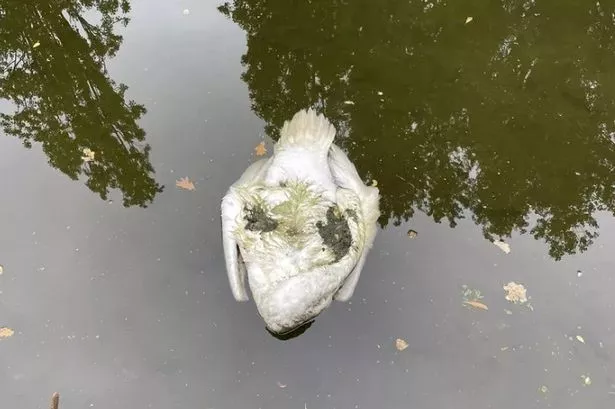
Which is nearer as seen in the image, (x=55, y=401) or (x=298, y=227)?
(x=55, y=401)

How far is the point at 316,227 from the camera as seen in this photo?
427cm

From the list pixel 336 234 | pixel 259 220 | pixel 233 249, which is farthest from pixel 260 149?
pixel 336 234

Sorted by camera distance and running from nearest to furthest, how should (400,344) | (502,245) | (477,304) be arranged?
(400,344) → (477,304) → (502,245)

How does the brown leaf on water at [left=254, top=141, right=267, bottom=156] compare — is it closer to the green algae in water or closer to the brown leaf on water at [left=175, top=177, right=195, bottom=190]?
the brown leaf on water at [left=175, top=177, right=195, bottom=190]

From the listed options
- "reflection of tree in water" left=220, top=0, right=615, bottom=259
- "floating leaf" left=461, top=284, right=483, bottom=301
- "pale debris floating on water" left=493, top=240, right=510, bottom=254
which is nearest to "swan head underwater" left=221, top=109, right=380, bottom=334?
"reflection of tree in water" left=220, top=0, right=615, bottom=259

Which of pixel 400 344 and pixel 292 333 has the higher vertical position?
pixel 292 333

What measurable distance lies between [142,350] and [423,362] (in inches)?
90.9

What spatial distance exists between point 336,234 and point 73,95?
3.64 m

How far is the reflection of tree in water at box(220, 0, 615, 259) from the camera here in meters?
5.52

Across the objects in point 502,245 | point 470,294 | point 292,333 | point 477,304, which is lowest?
point 292,333

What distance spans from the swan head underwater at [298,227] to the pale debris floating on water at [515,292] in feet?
4.36

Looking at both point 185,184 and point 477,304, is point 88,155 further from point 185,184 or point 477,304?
point 477,304

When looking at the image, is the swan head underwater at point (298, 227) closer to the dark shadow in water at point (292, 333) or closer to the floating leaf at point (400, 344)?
the dark shadow in water at point (292, 333)

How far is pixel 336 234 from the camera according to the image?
14.0ft
